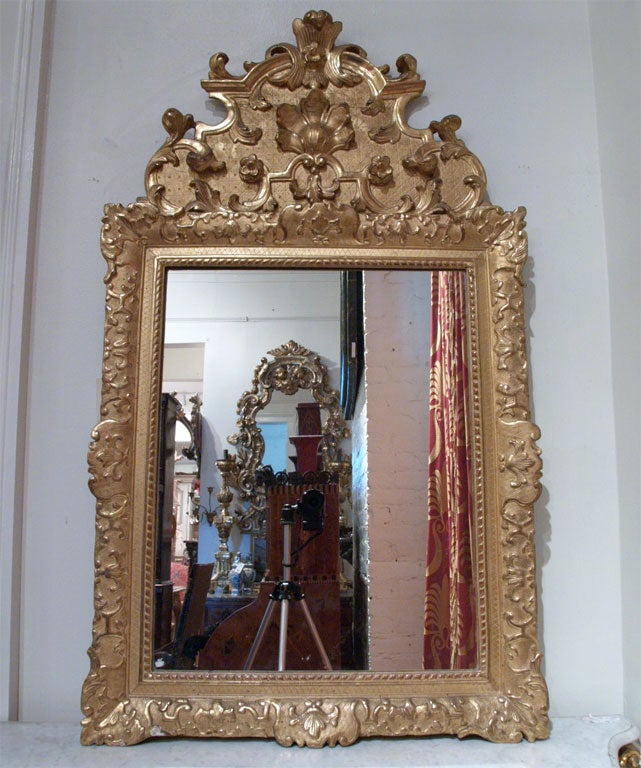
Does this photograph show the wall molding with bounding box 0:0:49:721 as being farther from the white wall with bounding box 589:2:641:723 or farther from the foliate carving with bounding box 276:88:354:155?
the white wall with bounding box 589:2:641:723

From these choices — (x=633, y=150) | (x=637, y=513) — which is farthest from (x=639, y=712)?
(x=633, y=150)

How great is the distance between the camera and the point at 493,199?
1307 mm

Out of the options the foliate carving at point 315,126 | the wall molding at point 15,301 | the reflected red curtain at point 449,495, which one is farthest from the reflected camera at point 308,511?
the foliate carving at point 315,126

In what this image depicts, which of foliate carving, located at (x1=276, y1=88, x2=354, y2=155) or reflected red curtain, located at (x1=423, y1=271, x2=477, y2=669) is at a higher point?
foliate carving, located at (x1=276, y1=88, x2=354, y2=155)

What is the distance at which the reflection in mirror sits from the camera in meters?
1.14

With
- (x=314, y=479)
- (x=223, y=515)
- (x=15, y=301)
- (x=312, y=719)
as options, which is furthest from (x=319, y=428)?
(x=15, y=301)

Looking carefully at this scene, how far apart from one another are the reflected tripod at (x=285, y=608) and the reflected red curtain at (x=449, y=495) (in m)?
0.19

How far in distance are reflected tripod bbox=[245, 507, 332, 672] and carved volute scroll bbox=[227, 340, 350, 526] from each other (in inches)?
2.5

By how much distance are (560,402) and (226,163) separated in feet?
2.55

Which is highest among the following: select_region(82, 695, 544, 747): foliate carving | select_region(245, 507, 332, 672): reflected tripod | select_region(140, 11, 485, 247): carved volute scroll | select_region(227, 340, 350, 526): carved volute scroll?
select_region(140, 11, 485, 247): carved volute scroll

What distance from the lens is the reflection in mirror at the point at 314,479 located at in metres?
1.14

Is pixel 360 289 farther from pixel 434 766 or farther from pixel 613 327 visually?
pixel 434 766

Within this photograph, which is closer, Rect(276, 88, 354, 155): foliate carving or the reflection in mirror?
the reflection in mirror

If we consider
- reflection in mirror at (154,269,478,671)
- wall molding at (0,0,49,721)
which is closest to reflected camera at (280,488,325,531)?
reflection in mirror at (154,269,478,671)
